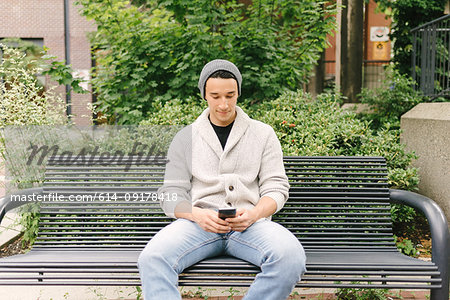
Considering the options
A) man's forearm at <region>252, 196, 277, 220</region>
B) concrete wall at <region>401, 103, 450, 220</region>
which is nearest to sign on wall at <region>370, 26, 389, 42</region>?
concrete wall at <region>401, 103, 450, 220</region>

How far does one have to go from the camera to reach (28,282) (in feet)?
8.64

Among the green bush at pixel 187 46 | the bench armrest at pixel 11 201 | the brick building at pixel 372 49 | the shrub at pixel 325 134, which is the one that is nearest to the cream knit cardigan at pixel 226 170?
the bench armrest at pixel 11 201

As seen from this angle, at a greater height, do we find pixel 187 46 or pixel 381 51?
pixel 381 51

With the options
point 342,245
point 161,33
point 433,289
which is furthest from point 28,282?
point 161,33

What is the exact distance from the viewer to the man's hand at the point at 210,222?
2.60 meters

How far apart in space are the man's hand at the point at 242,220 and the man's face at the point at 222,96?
2.02 feet

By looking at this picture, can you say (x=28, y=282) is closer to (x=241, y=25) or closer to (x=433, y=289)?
(x=433, y=289)

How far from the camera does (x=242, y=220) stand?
Answer: 2.60 meters

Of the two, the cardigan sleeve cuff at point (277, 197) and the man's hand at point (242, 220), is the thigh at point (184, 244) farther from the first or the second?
the cardigan sleeve cuff at point (277, 197)

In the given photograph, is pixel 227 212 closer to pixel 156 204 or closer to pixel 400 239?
pixel 156 204

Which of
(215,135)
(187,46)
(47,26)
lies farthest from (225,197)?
(47,26)

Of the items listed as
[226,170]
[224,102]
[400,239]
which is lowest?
[400,239]

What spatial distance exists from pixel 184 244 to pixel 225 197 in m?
0.43

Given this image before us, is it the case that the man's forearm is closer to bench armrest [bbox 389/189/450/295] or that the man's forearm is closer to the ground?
the ground
